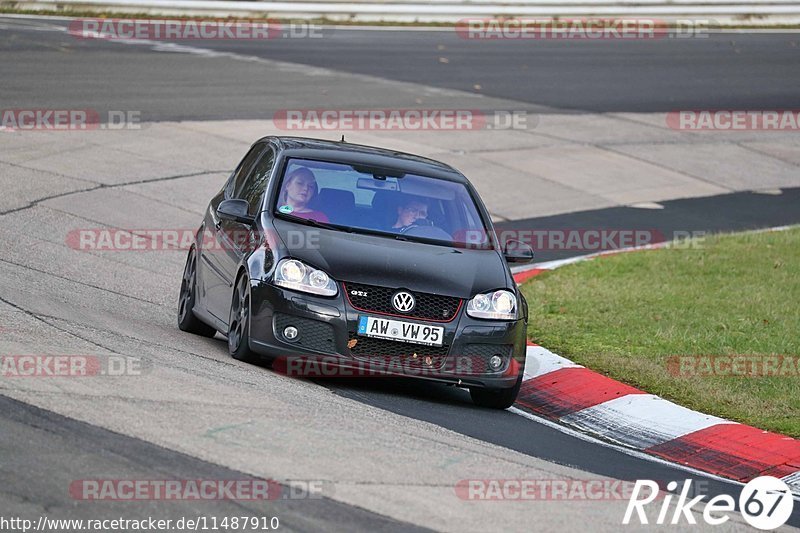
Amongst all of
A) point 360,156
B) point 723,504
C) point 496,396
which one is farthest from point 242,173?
point 723,504

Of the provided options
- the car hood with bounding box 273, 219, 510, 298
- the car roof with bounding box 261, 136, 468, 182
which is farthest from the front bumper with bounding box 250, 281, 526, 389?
the car roof with bounding box 261, 136, 468, 182

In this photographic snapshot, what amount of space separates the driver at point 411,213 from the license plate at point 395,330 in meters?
1.09

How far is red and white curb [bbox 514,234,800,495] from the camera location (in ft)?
27.6

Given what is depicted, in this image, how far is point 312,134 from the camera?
2033 cm

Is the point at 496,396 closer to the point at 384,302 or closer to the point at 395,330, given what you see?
the point at 395,330

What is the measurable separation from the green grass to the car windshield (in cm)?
162

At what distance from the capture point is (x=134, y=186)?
1656 centimetres

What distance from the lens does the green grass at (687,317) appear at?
9.84m

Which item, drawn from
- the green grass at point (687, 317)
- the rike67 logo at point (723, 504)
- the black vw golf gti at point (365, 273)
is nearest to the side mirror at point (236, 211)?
the black vw golf gti at point (365, 273)

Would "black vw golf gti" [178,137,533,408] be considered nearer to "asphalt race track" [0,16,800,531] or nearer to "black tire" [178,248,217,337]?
"black tire" [178,248,217,337]

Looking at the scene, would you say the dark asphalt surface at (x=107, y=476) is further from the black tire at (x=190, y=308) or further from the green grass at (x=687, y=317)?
the green grass at (x=687, y=317)

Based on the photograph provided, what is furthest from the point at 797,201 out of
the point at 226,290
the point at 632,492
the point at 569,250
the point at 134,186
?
the point at 632,492

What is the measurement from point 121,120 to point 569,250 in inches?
287

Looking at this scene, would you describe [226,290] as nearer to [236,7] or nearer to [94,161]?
[94,161]
